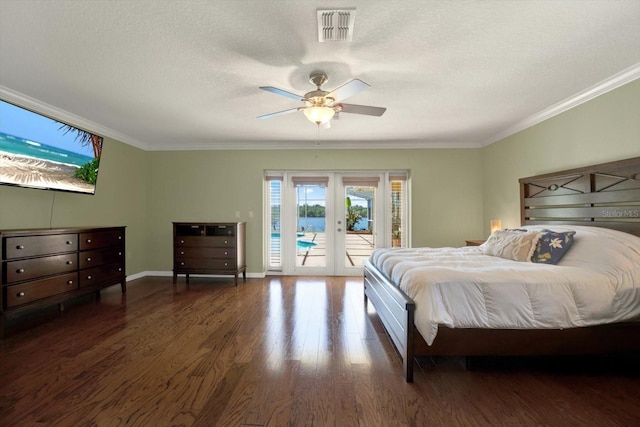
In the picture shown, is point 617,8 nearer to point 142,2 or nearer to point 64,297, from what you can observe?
point 142,2

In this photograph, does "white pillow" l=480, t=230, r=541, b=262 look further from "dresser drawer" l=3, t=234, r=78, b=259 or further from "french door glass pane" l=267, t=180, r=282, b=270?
"dresser drawer" l=3, t=234, r=78, b=259

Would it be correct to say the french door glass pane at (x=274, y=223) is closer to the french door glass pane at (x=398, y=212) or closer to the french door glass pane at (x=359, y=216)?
the french door glass pane at (x=359, y=216)

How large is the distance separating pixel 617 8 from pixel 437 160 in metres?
3.42

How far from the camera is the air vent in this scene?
183 centimetres

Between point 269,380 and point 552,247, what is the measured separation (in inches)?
103

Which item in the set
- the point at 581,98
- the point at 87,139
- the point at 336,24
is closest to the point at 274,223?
the point at 87,139

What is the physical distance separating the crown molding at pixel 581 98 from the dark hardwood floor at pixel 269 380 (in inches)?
95.8

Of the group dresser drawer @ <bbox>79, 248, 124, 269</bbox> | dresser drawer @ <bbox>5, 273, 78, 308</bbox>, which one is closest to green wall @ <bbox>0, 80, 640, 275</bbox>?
dresser drawer @ <bbox>79, 248, 124, 269</bbox>

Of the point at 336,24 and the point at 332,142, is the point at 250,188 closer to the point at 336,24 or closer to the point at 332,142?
the point at 332,142

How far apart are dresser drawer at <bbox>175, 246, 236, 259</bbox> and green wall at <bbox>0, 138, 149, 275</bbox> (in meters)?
0.95

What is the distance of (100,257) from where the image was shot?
3785 millimetres

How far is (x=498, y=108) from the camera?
3549 millimetres

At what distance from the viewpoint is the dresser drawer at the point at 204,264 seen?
15.6 feet

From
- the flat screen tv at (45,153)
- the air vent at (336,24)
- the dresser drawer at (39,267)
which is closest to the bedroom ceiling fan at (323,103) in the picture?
the air vent at (336,24)
